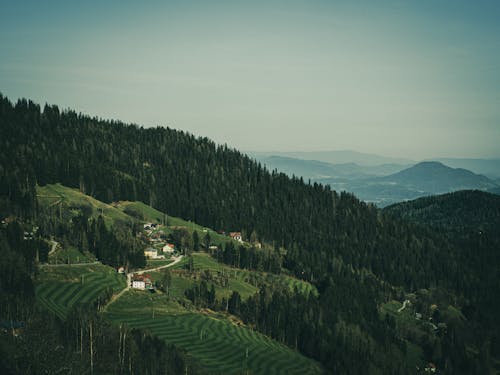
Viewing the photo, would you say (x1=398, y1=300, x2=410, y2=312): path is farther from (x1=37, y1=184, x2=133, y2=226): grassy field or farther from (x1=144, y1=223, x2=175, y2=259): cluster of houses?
(x1=37, y1=184, x2=133, y2=226): grassy field

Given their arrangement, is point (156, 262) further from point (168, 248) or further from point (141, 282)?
point (141, 282)

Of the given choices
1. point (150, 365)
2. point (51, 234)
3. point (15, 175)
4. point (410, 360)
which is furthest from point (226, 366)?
point (15, 175)

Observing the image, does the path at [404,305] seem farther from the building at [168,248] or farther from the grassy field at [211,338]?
the building at [168,248]

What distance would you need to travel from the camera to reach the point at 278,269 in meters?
178

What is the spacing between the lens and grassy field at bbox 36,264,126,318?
10725cm

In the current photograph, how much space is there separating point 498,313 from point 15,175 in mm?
164329

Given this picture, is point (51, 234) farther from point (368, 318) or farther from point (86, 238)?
point (368, 318)

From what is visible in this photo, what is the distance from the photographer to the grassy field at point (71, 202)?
168 meters

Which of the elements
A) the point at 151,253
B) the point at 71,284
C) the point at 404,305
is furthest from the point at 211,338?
the point at 404,305

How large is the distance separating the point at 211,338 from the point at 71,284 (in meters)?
34.2

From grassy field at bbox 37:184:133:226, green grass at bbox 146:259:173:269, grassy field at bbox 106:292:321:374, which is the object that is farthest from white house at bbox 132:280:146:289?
grassy field at bbox 37:184:133:226

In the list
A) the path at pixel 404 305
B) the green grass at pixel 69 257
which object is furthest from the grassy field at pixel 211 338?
the path at pixel 404 305

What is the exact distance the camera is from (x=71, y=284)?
118 metres

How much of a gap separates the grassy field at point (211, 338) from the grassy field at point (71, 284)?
6.72 metres
